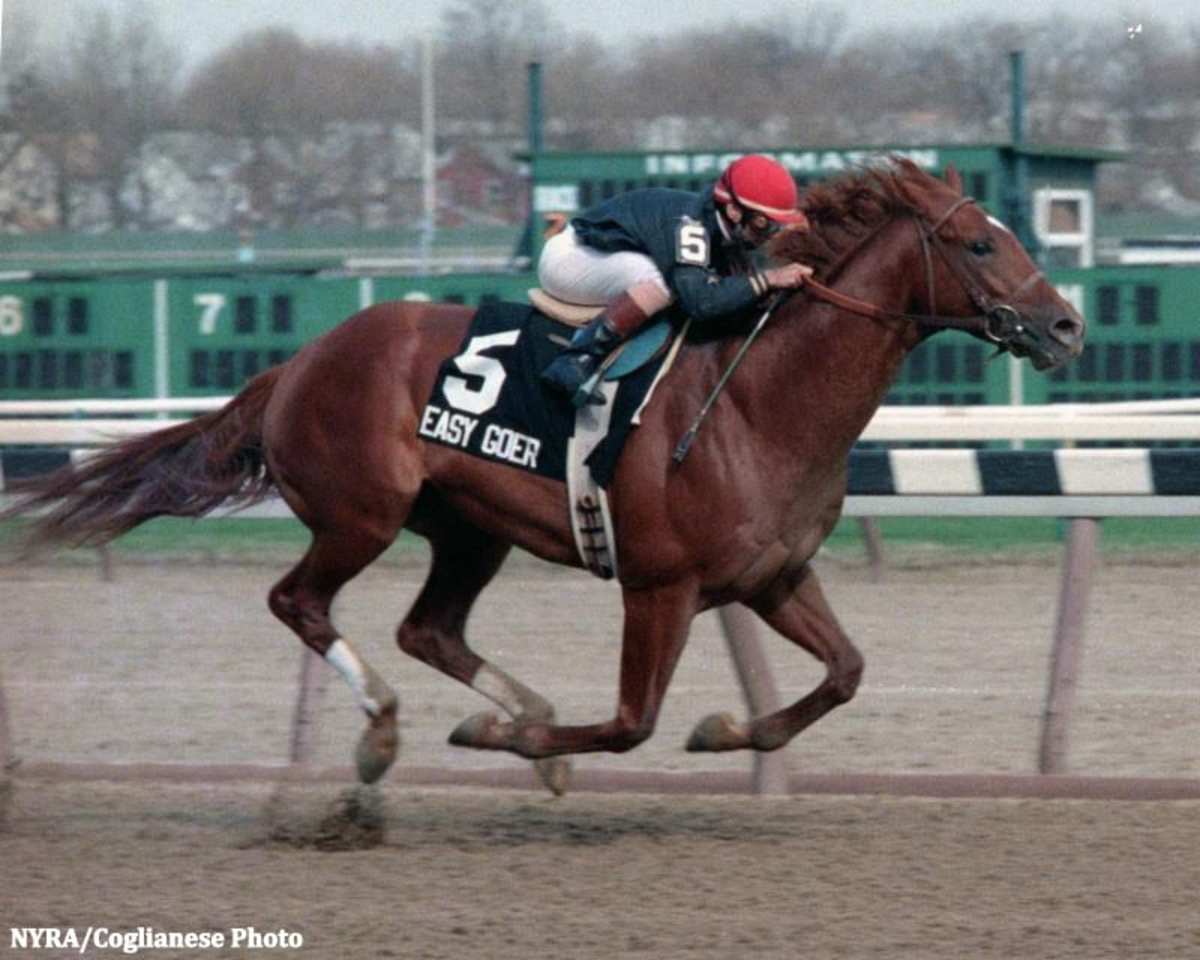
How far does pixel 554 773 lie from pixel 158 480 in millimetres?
1378

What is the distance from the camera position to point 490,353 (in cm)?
556

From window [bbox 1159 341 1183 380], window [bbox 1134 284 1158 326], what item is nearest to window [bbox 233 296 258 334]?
window [bbox 1134 284 1158 326]

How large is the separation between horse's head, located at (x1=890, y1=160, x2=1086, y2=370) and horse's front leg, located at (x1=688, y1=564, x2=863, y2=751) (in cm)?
75

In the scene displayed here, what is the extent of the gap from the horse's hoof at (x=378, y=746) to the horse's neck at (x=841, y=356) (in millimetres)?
1186

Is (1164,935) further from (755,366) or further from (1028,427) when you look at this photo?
(1028,427)

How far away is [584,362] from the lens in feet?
17.5

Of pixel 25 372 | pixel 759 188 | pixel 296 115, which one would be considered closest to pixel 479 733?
pixel 759 188

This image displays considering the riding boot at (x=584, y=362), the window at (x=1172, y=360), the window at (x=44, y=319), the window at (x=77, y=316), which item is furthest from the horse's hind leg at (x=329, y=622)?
the window at (x=44, y=319)

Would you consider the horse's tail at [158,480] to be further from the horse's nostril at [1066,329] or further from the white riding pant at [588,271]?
the horse's nostril at [1066,329]

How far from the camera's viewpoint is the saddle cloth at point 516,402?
5305 mm

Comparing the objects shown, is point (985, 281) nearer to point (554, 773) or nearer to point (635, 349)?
point (635, 349)

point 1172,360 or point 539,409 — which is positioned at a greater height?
point 539,409

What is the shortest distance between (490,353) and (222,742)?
1.71 m

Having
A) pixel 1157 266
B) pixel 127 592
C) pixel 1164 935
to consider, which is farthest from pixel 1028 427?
pixel 1164 935
